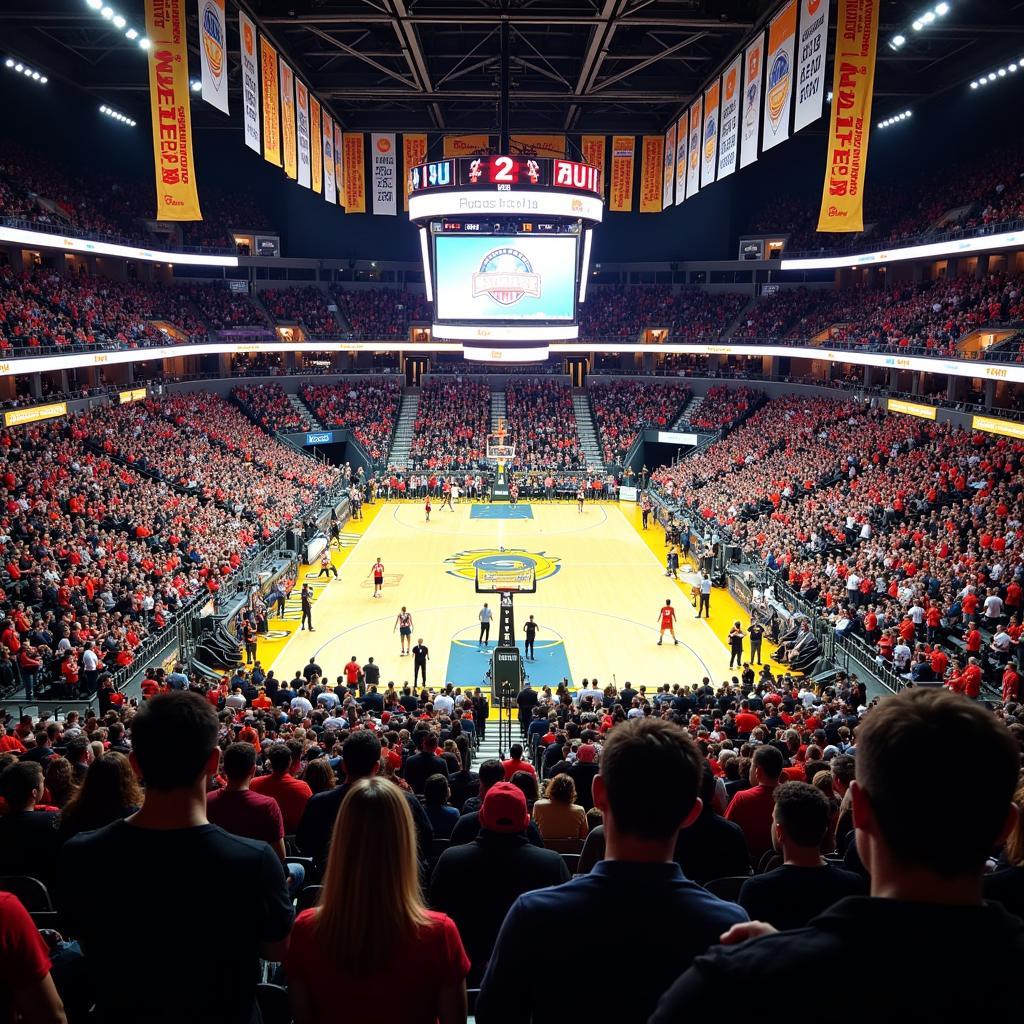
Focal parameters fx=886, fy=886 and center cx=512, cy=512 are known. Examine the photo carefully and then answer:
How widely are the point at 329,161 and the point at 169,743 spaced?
4007 cm

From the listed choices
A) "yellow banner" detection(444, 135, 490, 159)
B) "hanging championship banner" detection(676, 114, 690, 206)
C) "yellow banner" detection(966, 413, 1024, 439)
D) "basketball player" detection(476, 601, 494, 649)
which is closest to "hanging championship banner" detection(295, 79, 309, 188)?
"yellow banner" detection(444, 135, 490, 159)

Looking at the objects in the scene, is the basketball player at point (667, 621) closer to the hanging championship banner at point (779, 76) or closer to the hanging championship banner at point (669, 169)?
the hanging championship banner at point (779, 76)

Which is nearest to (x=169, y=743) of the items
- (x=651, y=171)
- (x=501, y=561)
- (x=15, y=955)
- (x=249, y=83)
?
(x=15, y=955)

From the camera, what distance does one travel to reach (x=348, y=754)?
6.06 metres

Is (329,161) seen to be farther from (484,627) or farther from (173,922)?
(173,922)

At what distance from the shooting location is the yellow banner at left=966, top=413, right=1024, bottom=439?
1008 inches

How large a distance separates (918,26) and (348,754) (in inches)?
1278

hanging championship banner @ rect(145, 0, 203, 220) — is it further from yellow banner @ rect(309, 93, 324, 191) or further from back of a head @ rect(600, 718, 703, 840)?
back of a head @ rect(600, 718, 703, 840)

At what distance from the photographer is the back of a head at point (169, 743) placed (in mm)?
3049

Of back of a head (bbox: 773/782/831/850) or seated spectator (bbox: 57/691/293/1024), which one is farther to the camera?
back of a head (bbox: 773/782/831/850)

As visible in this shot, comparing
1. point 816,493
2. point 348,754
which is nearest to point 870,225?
point 816,493

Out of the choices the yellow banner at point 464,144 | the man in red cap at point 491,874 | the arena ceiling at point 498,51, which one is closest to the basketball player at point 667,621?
the arena ceiling at point 498,51

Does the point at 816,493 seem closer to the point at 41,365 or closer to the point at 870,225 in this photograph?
the point at 870,225

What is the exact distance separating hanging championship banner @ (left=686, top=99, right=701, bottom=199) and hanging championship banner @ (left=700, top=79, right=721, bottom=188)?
0.71m
